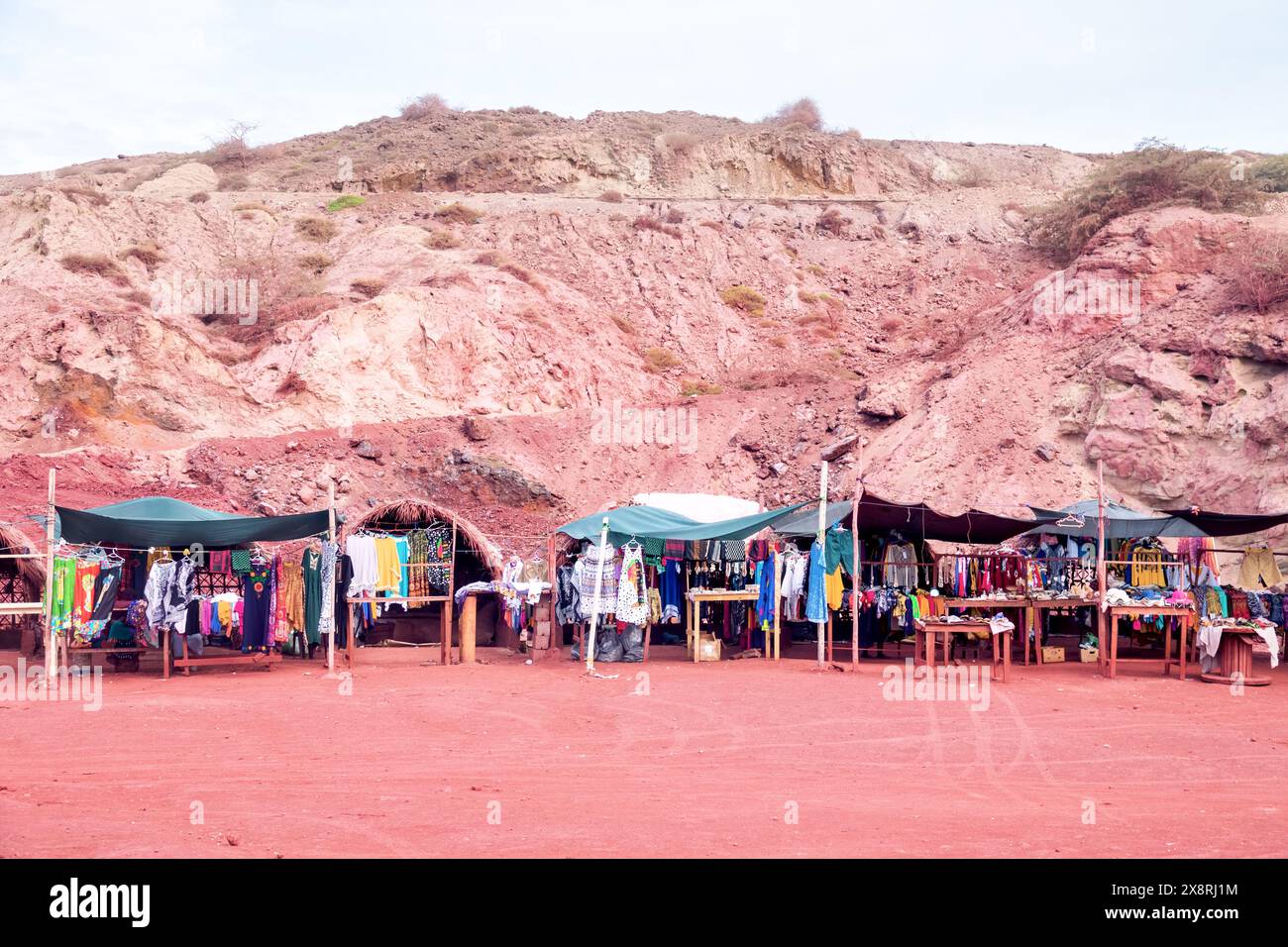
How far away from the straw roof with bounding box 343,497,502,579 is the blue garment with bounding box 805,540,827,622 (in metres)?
4.79

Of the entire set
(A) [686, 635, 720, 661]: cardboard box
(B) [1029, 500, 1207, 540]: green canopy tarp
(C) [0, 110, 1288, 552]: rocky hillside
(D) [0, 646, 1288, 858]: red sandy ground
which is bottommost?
(D) [0, 646, 1288, 858]: red sandy ground

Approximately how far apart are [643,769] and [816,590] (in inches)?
299

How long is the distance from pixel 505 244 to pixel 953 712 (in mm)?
34896

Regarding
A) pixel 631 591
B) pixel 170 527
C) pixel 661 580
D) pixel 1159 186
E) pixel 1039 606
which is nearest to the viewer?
pixel 170 527

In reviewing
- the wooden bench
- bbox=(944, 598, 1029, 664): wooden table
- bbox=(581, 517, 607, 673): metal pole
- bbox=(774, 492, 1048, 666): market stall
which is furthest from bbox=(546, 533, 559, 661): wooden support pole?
the wooden bench

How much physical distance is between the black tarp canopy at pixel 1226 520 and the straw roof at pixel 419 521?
10.1 meters

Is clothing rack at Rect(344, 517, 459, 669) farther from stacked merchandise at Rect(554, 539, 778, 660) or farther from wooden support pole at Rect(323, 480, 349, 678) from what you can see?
stacked merchandise at Rect(554, 539, 778, 660)

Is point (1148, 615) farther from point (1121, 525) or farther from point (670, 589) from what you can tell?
point (670, 589)

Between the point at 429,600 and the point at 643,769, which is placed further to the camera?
the point at 429,600

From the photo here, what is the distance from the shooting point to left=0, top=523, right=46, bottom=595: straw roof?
56.2ft

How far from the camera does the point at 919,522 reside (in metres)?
17.2

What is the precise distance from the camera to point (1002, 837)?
707cm

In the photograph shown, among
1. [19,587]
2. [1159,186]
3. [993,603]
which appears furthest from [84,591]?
[1159,186]

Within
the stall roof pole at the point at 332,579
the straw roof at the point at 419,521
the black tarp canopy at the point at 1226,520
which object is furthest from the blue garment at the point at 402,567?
the black tarp canopy at the point at 1226,520
